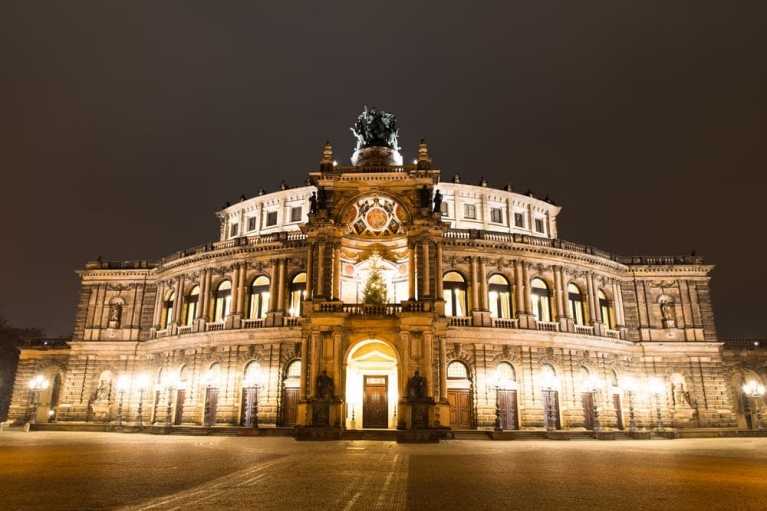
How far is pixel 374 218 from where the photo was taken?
39500 mm

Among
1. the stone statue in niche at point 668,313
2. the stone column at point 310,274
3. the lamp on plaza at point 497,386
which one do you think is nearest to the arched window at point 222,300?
the stone column at point 310,274

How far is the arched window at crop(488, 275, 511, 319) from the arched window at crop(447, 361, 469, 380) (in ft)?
18.4

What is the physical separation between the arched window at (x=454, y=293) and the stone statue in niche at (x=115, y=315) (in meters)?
32.5

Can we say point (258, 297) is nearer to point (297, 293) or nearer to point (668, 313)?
point (297, 293)

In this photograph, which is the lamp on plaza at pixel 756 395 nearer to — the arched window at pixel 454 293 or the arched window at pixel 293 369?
the arched window at pixel 454 293

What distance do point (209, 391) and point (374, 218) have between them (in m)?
20.8

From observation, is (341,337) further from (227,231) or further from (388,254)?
(227,231)

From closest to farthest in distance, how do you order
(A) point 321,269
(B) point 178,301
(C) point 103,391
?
1. (A) point 321,269
2. (B) point 178,301
3. (C) point 103,391

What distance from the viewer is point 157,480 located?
13023 mm

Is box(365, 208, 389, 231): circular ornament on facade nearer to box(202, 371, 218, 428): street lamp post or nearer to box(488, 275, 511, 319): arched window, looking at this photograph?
box(488, 275, 511, 319): arched window

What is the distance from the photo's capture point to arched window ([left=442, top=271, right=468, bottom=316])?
4366 centimetres

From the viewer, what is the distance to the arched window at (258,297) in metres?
46.0

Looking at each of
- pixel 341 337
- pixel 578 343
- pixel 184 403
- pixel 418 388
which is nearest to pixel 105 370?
pixel 184 403

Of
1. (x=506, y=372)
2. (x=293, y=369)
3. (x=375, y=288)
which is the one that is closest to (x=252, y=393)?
(x=293, y=369)
